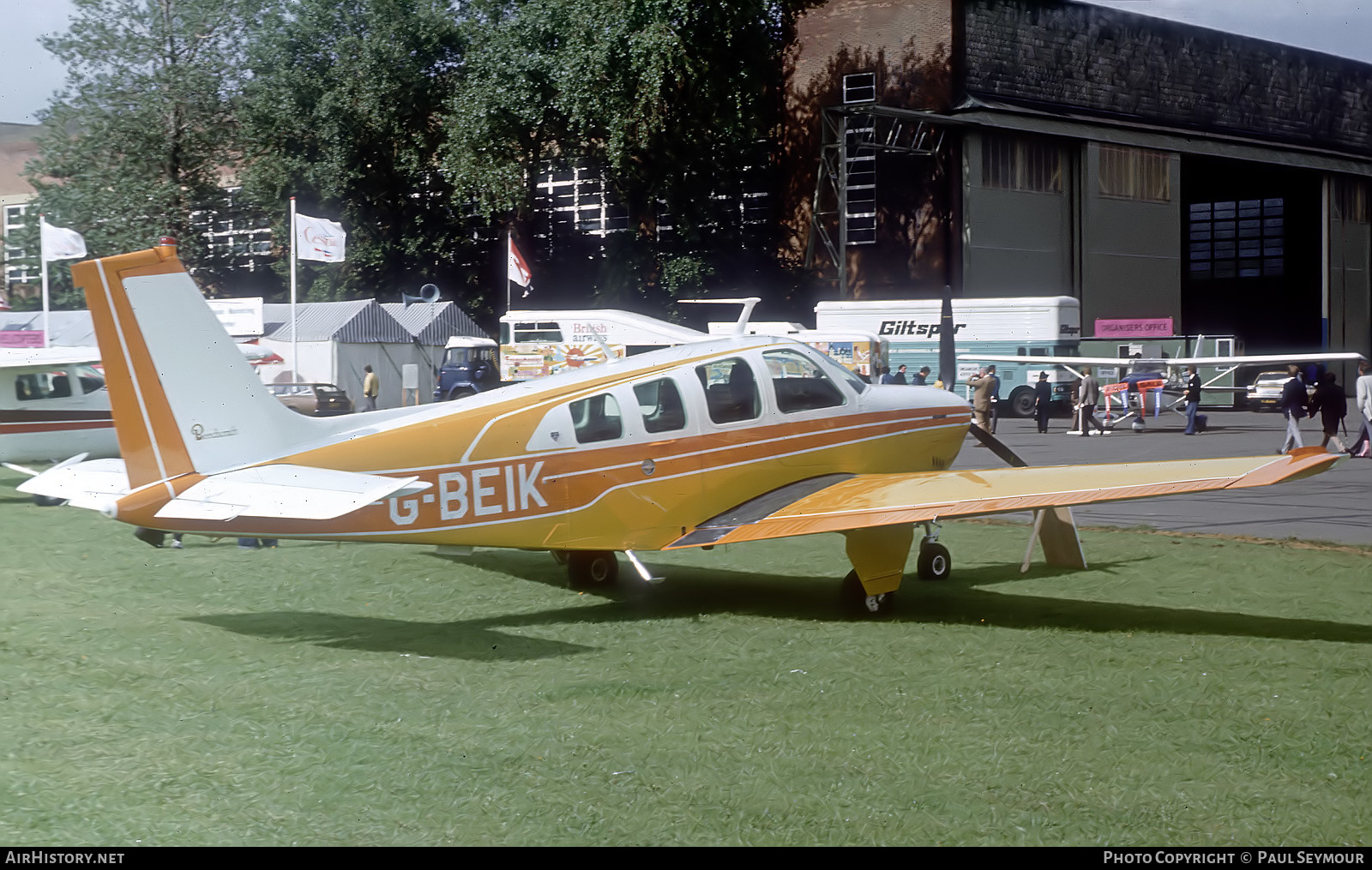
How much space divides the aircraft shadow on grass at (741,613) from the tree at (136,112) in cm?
4433

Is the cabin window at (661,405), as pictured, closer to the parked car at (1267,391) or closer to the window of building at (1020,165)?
the parked car at (1267,391)

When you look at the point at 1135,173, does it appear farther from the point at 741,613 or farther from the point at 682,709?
the point at 682,709

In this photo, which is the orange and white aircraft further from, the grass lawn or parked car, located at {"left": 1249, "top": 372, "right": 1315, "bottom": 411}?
parked car, located at {"left": 1249, "top": 372, "right": 1315, "bottom": 411}

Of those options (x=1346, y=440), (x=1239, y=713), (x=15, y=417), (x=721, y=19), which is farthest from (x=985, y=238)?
(x=1239, y=713)

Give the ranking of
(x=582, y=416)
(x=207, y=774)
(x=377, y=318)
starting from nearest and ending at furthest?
(x=207, y=774), (x=582, y=416), (x=377, y=318)

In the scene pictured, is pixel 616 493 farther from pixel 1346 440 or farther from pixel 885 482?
pixel 1346 440

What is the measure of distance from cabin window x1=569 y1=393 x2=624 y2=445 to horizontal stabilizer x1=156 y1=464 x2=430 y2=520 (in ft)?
5.74

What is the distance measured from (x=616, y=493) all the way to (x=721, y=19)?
123ft

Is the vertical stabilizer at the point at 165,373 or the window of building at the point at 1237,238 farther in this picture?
the window of building at the point at 1237,238

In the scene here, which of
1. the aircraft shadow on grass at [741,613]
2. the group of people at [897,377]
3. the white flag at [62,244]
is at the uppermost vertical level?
the white flag at [62,244]

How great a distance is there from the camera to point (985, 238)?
4769 centimetres

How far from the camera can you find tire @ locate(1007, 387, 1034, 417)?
39750 mm

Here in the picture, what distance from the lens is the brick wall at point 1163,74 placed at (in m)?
47.4

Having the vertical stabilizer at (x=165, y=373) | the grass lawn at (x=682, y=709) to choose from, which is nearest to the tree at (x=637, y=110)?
the grass lawn at (x=682, y=709)
